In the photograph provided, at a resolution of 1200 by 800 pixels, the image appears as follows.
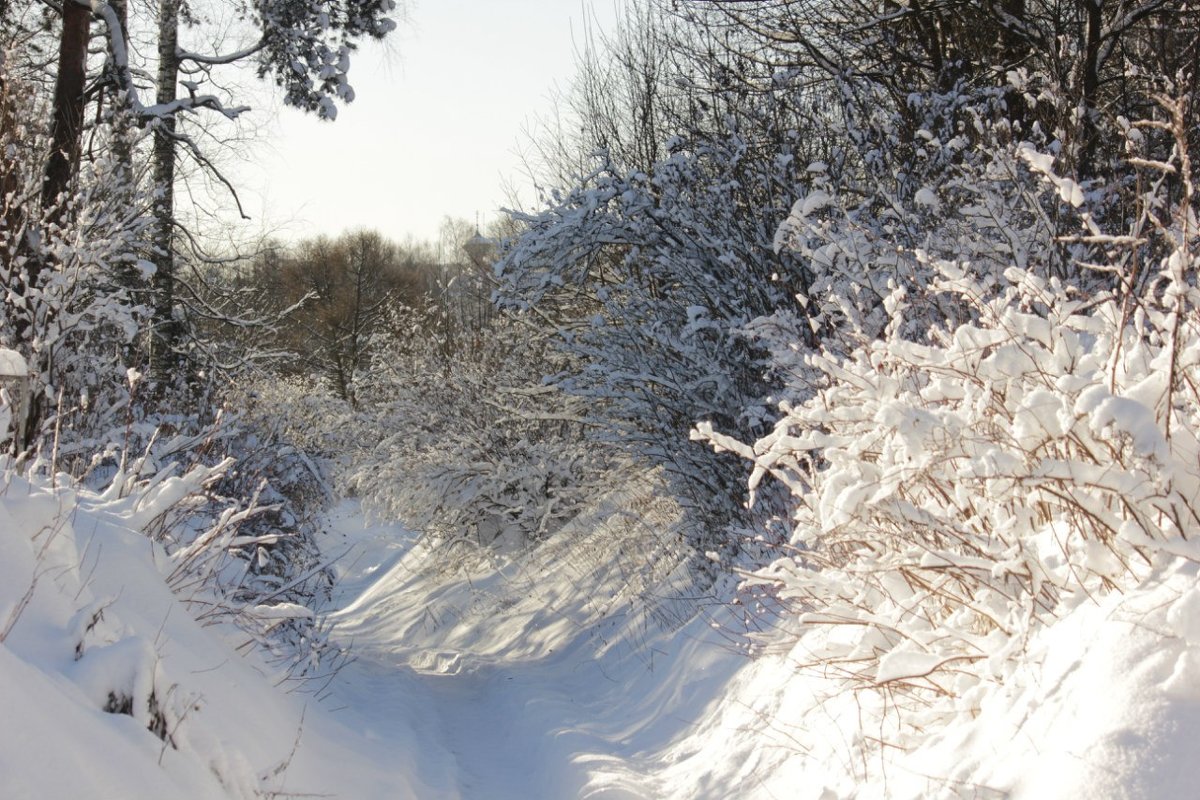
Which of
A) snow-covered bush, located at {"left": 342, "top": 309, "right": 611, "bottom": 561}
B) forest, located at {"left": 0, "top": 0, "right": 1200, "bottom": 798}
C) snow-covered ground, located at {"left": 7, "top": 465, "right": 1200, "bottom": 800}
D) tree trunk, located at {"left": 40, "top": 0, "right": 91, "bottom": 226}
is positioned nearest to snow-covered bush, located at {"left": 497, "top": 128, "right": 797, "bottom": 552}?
forest, located at {"left": 0, "top": 0, "right": 1200, "bottom": 798}

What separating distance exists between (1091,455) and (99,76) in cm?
1070

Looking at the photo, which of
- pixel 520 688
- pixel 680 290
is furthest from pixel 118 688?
pixel 680 290

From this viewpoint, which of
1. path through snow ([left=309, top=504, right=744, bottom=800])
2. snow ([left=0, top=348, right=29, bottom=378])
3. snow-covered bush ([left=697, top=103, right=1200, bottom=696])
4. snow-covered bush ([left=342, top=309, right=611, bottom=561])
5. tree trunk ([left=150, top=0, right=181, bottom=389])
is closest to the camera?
snow-covered bush ([left=697, top=103, right=1200, bottom=696])

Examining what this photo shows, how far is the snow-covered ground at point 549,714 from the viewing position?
2.58 meters

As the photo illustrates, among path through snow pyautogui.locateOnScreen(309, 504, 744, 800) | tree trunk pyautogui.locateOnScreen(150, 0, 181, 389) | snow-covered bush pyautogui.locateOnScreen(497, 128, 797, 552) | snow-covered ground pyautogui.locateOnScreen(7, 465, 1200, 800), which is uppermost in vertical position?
tree trunk pyautogui.locateOnScreen(150, 0, 181, 389)

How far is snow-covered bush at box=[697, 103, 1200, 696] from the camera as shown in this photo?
2875mm

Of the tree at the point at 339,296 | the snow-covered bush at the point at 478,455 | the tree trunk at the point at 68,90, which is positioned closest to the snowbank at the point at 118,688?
the tree trunk at the point at 68,90

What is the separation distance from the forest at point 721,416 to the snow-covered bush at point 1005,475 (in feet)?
0.06

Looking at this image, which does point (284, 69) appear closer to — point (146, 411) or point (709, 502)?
point (146, 411)

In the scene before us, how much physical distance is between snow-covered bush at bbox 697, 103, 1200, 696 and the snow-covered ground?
17 cm

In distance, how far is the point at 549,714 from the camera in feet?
25.1

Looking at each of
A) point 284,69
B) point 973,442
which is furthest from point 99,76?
point 973,442

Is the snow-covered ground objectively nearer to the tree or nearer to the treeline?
the treeline

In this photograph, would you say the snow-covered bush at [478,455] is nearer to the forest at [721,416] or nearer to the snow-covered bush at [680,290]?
the forest at [721,416]
